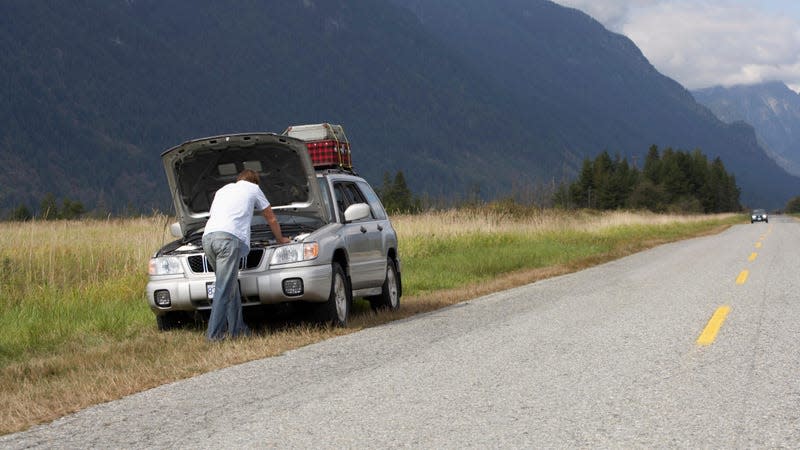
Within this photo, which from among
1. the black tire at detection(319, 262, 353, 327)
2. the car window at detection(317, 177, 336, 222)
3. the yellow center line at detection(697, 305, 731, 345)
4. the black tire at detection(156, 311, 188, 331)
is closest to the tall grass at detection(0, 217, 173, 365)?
the black tire at detection(156, 311, 188, 331)

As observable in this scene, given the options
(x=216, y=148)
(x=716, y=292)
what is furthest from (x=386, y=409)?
(x=716, y=292)

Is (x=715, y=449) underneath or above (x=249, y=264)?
underneath

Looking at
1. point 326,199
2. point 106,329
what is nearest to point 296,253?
point 326,199

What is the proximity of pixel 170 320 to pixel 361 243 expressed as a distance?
2.49 metres

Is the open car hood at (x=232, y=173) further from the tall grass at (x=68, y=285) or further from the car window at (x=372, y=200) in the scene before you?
the tall grass at (x=68, y=285)

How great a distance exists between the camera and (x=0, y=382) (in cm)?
763

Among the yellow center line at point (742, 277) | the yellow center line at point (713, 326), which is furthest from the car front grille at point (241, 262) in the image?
the yellow center line at point (742, 277)

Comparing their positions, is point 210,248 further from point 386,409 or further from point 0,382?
point 386,409

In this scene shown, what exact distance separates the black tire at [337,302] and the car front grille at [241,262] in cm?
85

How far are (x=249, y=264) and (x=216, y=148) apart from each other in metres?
1.64

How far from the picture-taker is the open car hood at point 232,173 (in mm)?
10625

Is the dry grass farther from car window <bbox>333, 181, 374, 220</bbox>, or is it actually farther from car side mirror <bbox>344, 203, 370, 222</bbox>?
car window <bbox>333, 181, 374, 220</bbox>

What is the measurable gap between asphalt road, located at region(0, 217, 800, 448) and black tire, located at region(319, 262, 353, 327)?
0.44m

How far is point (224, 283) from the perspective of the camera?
31.1 feet
